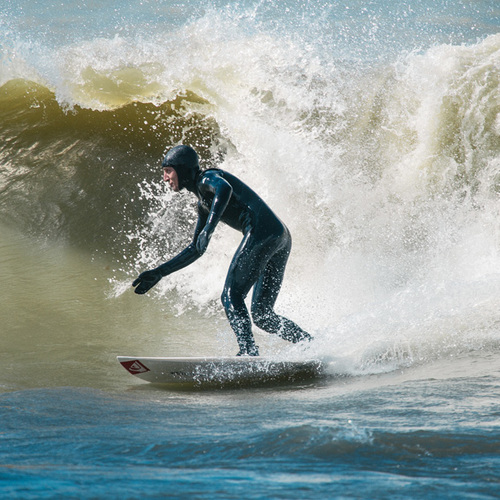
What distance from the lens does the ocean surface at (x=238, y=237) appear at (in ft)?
7.83

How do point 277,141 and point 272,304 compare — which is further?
point 277,141

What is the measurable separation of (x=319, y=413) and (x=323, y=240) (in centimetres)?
429

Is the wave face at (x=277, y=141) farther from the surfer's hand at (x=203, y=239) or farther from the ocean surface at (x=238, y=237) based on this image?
the surfer's hand at (x=203, y=239)

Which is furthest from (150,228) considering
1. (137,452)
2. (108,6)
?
(108,6)

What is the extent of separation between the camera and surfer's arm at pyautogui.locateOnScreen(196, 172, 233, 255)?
12.2 ft

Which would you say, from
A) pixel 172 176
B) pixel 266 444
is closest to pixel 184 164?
pixel 172 176

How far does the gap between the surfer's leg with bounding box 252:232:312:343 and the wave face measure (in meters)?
1.90

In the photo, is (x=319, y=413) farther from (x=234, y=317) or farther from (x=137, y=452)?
(x=234, y=317)

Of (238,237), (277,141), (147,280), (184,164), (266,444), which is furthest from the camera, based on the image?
(277,141)

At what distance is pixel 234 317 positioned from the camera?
3795 mm

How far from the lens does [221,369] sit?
366 centimetres

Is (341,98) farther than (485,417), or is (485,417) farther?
(341,98)

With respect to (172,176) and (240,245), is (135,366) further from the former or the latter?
(172,176)

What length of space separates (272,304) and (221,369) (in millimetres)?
660
